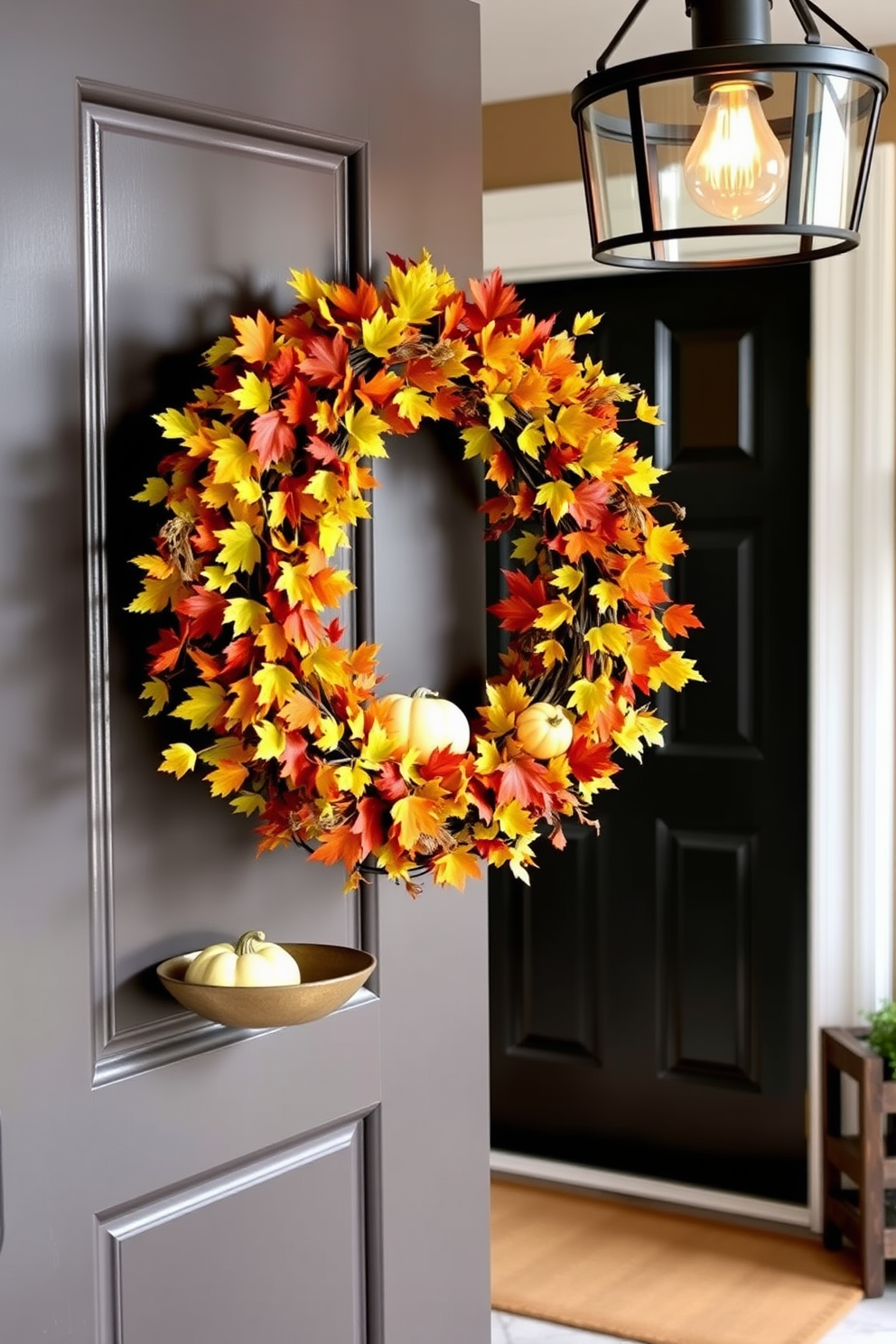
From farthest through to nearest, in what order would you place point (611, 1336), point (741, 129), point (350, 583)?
1. point (611, 1336)
2. point (350, 583)
3. point (741, 129)

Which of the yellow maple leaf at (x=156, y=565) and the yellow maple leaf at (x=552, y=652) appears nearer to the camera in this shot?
the yellow maple leaf at (x=156, y=565)

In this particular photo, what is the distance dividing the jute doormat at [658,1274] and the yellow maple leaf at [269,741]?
1872 mm

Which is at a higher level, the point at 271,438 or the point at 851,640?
the point at 271,438

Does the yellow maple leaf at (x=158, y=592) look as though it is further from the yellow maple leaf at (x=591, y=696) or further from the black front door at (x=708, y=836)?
the black front door at (x=708, y=836)

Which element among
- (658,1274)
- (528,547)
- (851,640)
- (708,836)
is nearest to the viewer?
(528,547)

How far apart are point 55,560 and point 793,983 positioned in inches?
92.5

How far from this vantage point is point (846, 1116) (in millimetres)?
3270

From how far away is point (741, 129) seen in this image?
1.07 m

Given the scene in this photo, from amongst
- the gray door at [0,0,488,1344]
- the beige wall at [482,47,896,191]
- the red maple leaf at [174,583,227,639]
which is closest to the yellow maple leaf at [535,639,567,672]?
the gray door at [0,0,488,1344]

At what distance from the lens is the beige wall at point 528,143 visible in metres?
3.50

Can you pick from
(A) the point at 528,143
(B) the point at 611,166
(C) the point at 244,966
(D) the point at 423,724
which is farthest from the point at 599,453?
(A) the point at 528,143

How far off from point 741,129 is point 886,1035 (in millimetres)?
2388

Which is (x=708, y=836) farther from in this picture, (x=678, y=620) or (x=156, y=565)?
(x=156, y=565)

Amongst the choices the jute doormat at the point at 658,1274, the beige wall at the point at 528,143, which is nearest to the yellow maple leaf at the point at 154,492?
the jute doormat at the point at 658,1274
